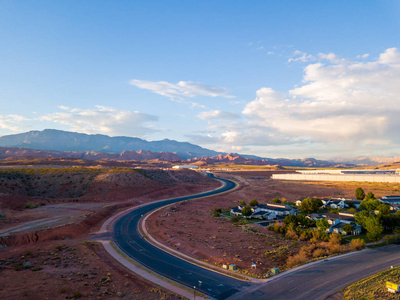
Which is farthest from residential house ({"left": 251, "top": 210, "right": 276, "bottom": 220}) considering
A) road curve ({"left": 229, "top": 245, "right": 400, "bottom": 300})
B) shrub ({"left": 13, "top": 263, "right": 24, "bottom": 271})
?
shrub ({"left": 13, "top": 263, "right": 24, "bottom": 271})

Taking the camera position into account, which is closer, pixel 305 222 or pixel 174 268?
pixel 174 268

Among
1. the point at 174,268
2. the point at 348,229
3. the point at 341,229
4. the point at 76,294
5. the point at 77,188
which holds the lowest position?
the point at 174,268

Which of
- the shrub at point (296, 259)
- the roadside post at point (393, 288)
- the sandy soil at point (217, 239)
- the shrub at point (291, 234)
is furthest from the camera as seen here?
the shrub at point (291, 234)

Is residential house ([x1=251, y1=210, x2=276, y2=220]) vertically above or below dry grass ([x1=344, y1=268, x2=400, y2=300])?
below

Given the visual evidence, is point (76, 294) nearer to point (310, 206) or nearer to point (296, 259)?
point (296, 259)

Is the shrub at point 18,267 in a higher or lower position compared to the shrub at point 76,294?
lower

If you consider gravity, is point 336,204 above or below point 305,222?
above

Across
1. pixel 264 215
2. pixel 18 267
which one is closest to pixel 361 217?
pixel 264 215

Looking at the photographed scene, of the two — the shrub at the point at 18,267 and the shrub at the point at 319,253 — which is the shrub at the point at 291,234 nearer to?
the shrub at the point at 319,253

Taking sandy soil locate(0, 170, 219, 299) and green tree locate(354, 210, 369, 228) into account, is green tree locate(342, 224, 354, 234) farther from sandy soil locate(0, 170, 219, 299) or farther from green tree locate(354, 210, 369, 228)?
sandy soil locate(0, 170, 219, 299)

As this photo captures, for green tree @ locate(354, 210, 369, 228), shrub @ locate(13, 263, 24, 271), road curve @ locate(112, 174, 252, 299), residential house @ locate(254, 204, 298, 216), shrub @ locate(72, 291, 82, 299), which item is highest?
green tree @ locate(354, 210, 369, 228)

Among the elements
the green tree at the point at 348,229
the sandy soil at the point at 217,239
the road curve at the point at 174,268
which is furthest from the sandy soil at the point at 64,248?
the green tree at the point at 348,229

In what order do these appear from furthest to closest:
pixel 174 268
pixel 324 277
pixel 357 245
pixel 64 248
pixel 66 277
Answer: pixel 64 248 → pixel 357 245 → pixel 174 268 → pixel 324 277 → pixel 66 277
